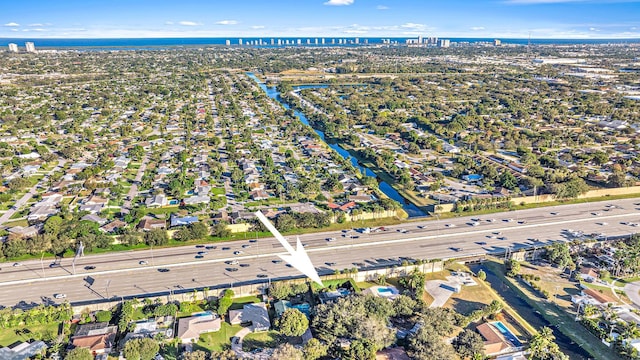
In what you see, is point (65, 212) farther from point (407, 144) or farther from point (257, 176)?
point (407, 144)

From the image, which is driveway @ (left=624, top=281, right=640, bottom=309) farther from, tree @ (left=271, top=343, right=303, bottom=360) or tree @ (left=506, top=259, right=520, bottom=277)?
tree @ (left=271, top=343, right=303, bottom=360)

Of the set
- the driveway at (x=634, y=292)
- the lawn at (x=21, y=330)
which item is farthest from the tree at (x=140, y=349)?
the driveway at (x=634, y=292)

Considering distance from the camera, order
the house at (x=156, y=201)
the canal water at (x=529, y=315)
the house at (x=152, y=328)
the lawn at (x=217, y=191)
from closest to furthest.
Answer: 1. the canal water at (x=529, y=315)
2. the house at (x=152, y=328)
3. the house at (x=156, y=201)
4. the lawn at (x=217, y=191)

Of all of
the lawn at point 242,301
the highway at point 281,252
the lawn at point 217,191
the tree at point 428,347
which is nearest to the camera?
the tree at point 428,347

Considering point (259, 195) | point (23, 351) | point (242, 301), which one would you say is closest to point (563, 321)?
point (242, 301)

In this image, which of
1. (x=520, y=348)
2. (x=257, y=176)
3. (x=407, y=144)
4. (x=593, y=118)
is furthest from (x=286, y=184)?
(x=593, y=118)

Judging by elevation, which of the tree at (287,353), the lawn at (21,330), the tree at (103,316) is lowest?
the lawn at (21,330)

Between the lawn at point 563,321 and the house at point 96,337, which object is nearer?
the house at point 96,337

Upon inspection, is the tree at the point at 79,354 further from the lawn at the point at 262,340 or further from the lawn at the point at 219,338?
the lawn at the point at 262,340
